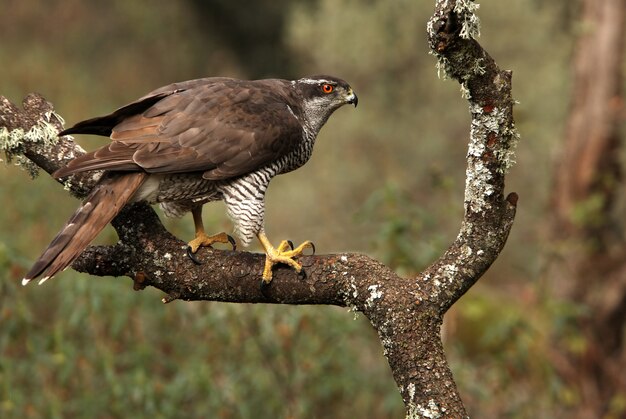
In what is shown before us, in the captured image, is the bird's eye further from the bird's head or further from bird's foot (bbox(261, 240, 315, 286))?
bird's foot (bbox(261, 240, 315, 286))

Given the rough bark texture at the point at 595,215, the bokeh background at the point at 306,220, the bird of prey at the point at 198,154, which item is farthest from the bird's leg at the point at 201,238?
the rough bark texture at the point at 595,215

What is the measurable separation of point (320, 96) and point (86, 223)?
5.77ft

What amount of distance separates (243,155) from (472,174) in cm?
116

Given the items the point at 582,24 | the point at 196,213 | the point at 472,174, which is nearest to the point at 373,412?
the point at 196,213

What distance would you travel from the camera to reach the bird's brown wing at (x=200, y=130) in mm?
3438

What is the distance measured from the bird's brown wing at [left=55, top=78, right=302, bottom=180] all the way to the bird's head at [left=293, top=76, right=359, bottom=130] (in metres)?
0.47

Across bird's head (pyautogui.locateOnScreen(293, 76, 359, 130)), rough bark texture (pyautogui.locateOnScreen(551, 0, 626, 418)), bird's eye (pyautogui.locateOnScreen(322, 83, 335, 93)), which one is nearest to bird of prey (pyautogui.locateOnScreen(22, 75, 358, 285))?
bird's head (pyautogui.locateOnScreen(293, 76, 359, 130))

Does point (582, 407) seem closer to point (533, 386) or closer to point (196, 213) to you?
point (533, 386)

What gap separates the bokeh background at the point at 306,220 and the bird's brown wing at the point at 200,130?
3.12ft

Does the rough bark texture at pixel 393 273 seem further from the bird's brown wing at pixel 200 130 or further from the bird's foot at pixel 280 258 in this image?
the bird's brown wing at pixel 200 130

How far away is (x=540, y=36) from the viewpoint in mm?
11461

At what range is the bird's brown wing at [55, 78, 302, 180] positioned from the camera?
344cm

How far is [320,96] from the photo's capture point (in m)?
4.47

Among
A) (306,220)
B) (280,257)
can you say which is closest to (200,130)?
(280,257)
